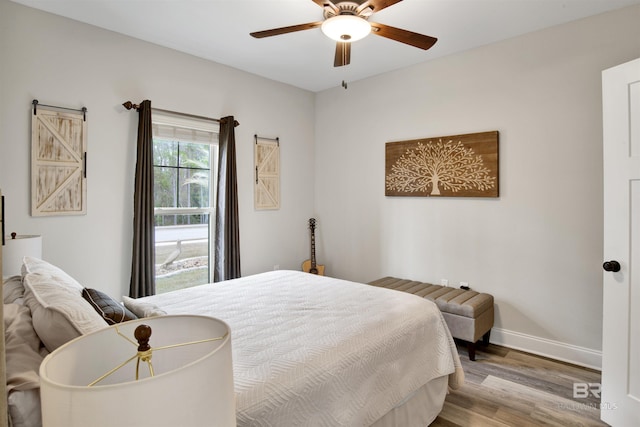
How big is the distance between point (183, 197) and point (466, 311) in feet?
9.63

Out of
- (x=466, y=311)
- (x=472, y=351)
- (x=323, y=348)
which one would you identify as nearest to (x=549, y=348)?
(x=472, y=351)

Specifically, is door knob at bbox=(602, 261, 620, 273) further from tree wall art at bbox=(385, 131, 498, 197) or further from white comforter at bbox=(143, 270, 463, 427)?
tree wall art at bbox=(385, 131, 498, 197)

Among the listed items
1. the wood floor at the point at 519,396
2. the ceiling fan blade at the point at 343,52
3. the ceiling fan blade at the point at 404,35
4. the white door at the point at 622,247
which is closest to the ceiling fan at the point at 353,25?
the ceiling fan blade at the point at 404,35

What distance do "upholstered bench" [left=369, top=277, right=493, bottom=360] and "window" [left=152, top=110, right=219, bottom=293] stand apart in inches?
87.9

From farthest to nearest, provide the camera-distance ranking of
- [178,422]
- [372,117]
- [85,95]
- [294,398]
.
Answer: [372,117], [85,95], [294,398], [178,422]

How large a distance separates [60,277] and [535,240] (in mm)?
3511

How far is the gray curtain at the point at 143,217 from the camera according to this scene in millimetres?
3127

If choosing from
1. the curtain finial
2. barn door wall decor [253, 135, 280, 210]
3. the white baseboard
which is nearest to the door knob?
the white baseboard

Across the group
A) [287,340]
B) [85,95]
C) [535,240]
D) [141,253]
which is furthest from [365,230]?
[85,95]

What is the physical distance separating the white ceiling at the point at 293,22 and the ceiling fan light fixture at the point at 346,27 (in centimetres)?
53

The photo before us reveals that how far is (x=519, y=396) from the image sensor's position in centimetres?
248

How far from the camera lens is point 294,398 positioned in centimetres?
132

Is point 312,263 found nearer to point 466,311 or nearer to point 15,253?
point 466,311

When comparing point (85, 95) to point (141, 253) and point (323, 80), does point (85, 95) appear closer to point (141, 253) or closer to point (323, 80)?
point (141, 253)
